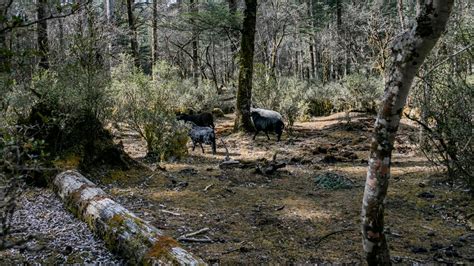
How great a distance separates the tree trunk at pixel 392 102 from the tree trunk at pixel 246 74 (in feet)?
26.5

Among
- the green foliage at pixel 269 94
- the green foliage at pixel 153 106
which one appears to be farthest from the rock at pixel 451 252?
the green foliage at pixel 269 94

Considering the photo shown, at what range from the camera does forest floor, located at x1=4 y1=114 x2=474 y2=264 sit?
4.04 meters

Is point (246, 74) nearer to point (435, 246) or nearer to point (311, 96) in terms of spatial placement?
point (311, 96)

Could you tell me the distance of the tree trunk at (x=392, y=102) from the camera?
265 centimetres

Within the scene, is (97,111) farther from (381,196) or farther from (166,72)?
(166,72)

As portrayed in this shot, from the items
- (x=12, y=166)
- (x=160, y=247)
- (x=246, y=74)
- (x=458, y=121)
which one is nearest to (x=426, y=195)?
(x=458, y=121)

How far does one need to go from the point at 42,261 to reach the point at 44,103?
11.1 feet

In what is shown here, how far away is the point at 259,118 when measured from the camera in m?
10.6

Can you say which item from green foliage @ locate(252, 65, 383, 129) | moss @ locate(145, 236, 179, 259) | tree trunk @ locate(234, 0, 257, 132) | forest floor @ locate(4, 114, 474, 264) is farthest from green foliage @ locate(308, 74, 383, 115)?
moss @ locate(145, 236, 179, 259)

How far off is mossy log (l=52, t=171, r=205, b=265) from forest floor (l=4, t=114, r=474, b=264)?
584 mm

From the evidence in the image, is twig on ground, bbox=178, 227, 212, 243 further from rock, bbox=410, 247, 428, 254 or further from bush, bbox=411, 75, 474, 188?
bush, bbox=411, 75, 474, 188

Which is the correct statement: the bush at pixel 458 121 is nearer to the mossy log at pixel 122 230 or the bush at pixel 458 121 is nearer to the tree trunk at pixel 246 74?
the mossy log at pixel 122 230

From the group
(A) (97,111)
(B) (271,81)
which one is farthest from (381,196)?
(B) (271,81)

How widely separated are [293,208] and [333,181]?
1.47 meters
